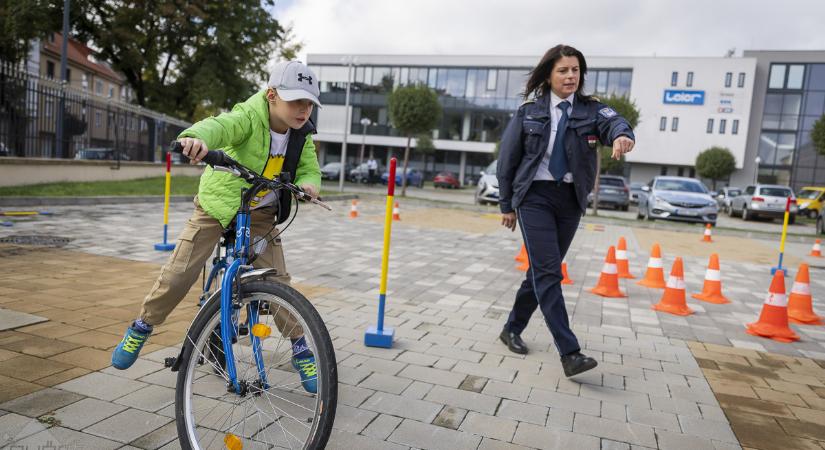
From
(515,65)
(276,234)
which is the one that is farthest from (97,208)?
(515,65)

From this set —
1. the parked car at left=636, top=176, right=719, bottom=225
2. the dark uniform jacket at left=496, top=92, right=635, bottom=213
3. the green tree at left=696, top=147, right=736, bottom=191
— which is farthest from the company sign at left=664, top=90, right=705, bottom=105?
the dark uniform jacket at left=496, top=92, right=635, bottom=213

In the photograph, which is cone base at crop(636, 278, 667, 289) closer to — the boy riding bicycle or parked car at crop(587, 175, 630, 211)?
the boy riding bicycle

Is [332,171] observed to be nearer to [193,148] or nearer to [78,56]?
[193,148]

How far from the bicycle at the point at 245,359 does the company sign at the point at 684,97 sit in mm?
51963

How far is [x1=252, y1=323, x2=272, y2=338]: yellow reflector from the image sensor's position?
7.63 ft

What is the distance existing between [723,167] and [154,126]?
40.8 metres

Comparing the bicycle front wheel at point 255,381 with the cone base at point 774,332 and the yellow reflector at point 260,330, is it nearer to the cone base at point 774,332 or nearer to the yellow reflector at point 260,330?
the yellow reflector at point 260,330

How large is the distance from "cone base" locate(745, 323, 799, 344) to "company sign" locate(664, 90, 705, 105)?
48.3 m

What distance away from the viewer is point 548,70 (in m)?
3.85

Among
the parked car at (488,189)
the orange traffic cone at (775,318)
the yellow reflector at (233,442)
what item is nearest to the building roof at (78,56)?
the parked car at (488,189)

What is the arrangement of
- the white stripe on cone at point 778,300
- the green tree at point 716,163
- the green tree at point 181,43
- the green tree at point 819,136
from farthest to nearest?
the green tree at point 716,163 < the green tree at point 819,136 < the green tree at point 181,43 < the white stripe on cone at point 778,300

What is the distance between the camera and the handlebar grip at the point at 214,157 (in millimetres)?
2188

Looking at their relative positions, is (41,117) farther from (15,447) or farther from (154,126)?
(15,447)

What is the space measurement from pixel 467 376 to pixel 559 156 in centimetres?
154
